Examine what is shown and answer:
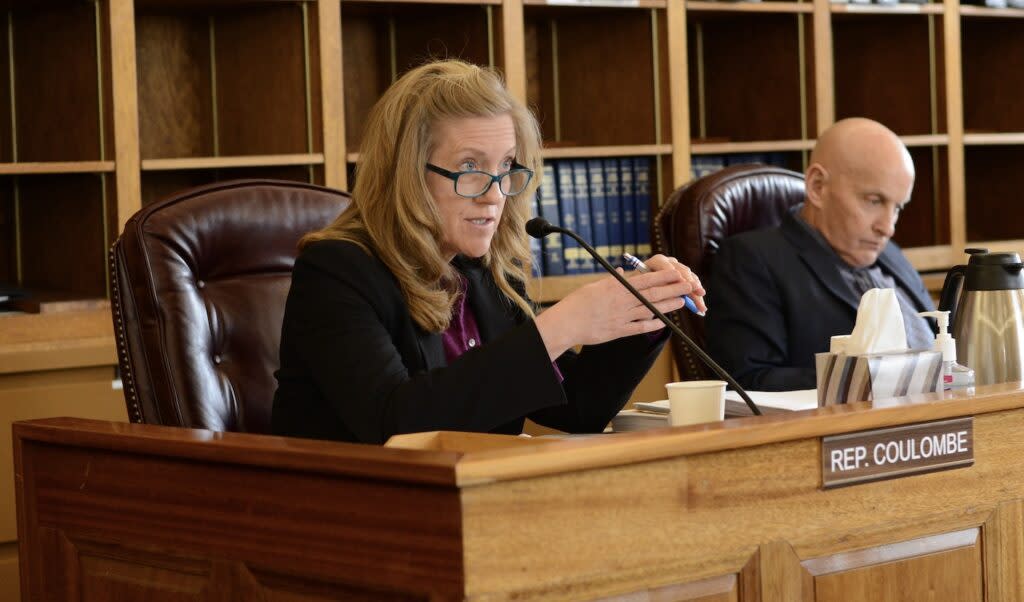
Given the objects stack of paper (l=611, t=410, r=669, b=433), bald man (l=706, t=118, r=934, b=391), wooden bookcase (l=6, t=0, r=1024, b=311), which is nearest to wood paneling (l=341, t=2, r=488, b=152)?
wooden bookcase (l=6, t=0, r=1024, b=311)

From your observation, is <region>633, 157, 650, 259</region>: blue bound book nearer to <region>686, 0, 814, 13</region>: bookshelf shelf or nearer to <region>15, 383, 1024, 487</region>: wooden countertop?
<region>686, 0, 814, 13</region>: bookshelf shelf

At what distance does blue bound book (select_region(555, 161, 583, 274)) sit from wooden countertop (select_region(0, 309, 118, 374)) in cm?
118

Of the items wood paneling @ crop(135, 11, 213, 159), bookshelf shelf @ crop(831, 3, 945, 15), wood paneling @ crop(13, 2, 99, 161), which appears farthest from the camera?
bookshelf shelf @ crop(831, 3, 945, 15)

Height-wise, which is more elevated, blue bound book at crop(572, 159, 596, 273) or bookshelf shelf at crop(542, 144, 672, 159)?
bookshelf shelf at crop(542, 144, 672, 159)

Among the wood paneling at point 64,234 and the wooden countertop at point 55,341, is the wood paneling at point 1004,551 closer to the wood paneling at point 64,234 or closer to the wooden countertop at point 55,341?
the wooden countertop at point 55,341

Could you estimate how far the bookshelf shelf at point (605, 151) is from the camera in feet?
11.8

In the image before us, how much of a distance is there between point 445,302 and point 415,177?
7.1 inches

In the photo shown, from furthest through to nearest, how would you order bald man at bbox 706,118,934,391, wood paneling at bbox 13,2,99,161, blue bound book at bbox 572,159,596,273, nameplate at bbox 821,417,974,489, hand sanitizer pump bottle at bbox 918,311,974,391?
blue bound book at bbox 572,159,596,273 < wood paneling at bbox 13,2,99,161 < bald man at bbox 706,118,934,391 < hand sanitizer pump bottle at bbox 918,311,974,391 < nameplate at bbox 821,417,974,489

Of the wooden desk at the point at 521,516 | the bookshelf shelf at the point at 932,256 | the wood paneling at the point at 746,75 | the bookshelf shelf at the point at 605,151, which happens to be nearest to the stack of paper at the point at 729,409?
the wooden desk at the point at 521,516

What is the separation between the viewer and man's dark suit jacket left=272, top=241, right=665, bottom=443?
→ 5.72 ft

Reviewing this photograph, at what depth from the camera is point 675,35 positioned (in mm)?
3754

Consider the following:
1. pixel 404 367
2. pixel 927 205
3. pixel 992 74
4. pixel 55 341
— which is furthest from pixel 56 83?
pixel 992 74

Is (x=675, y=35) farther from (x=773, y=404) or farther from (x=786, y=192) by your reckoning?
(x=773, y=404)

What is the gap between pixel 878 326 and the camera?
1.77 metres
